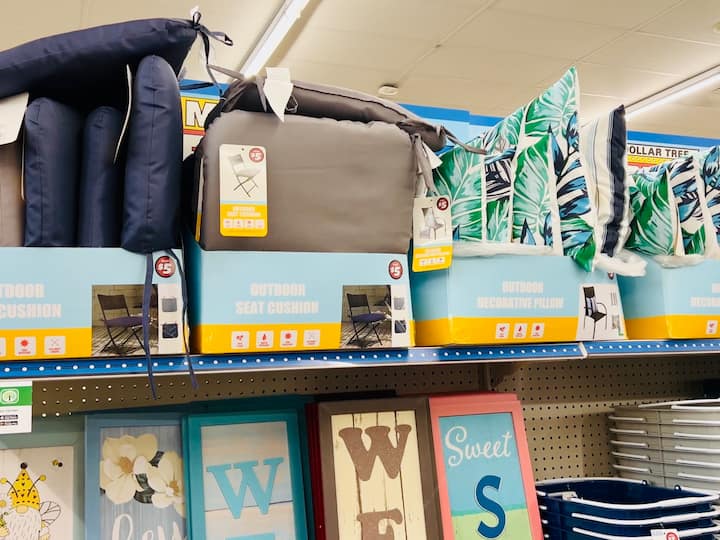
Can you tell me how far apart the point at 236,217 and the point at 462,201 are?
1.80ft

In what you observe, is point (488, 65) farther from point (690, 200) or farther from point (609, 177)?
point (609, 177)

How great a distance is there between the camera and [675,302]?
1.75m

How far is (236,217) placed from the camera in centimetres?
128

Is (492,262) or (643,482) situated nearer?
(492,262)

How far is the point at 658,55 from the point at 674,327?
4201mm

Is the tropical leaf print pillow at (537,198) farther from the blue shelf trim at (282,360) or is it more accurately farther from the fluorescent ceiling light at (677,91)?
the fluorescent ceiling light at (677,91)

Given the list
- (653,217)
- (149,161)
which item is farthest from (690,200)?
(149,161)

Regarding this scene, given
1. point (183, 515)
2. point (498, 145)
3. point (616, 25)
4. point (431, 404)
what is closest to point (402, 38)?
point (616, 25)

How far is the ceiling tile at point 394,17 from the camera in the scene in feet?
14.4

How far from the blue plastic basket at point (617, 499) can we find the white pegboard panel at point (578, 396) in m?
0.15

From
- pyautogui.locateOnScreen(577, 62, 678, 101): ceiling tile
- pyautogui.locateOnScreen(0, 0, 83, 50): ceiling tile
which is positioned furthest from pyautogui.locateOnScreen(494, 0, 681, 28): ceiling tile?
pyautogui.locateOnScreen(0, 0, 83, 50): ceiling tile

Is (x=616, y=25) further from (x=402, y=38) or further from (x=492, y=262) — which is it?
→ (x=492, y=262)

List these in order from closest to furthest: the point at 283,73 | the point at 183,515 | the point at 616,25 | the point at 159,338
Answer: the point at 159,338 → the point at 283,73 → the point at 183,515 → the point at 616,25

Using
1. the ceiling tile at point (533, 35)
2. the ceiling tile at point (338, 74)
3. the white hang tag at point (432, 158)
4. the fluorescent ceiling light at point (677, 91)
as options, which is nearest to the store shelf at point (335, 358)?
the white hang tag at point (432, 158)
